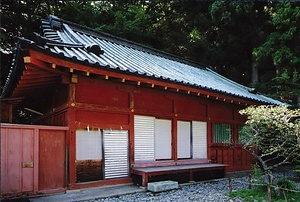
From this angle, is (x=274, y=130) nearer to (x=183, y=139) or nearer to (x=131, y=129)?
(x=183, y=139)

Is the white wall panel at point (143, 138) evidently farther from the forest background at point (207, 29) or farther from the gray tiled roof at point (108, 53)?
the forest background at point (207, 29)

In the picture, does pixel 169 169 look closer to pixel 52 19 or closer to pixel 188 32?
pixel 52 19

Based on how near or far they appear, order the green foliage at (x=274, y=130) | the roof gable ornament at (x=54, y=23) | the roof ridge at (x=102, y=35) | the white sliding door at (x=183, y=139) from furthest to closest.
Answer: the roof ridge at (x=102, y=35)
the roof gable ornament at (x=54, y=23)
the white sliding door at (x=183, y=139)
the green foliage at (x=274, y=130)

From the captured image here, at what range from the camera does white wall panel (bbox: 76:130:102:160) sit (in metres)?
5.77

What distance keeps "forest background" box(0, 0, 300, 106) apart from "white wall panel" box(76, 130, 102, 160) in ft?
19.4

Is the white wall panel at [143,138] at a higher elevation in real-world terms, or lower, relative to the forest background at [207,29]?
lower

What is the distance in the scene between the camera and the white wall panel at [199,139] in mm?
8211

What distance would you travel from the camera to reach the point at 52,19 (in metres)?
8.21

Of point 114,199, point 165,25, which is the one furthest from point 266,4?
point 114,199

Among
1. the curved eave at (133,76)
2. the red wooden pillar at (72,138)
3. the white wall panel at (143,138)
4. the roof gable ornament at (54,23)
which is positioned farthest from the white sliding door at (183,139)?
the roof gable ornament at (54,23)

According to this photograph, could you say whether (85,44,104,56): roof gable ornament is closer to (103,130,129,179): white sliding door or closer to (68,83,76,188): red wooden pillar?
(68,83,76,188): red wooden pillar

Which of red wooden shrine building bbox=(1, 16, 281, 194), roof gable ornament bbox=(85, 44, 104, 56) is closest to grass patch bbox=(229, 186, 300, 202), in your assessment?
red wooden shrine building bbox=(1, 16, 281, 194)

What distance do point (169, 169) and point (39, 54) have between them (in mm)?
3976

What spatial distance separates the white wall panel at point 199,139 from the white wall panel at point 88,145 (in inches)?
130
